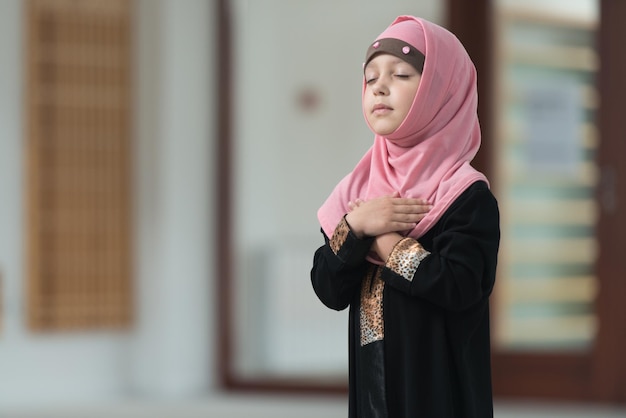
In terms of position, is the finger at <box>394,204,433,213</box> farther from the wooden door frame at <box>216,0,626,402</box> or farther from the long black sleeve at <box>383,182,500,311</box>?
the wooden door frame at <box>216,0,626,402</box>

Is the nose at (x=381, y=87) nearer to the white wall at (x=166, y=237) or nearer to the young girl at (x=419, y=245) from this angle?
the young girl at (x=419, y=245)

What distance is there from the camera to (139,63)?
522 centimetres

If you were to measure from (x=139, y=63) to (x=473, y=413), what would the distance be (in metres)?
4.00

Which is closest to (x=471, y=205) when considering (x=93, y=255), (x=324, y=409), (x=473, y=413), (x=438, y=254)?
(x=438, y=254)

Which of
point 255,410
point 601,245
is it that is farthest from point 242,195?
point 601,245

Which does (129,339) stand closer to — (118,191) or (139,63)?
(118,191)

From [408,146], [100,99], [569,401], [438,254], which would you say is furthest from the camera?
[100,99]

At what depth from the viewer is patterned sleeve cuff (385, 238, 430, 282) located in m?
1.52

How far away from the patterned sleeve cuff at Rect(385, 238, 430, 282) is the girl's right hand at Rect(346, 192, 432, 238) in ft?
0.10

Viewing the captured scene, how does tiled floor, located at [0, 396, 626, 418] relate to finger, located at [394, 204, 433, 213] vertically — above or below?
below

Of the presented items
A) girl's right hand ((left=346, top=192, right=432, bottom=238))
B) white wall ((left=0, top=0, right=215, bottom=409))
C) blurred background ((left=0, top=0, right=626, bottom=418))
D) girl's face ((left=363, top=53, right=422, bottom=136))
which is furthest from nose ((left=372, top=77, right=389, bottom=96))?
white wall ((left=0, top=0, right=215, bottom=409))

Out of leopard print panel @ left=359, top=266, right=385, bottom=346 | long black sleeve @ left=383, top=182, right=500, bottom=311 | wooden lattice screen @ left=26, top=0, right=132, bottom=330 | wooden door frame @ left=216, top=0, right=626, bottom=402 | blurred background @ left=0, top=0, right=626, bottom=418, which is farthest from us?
wooden lattice screen @ left=26, top=0, right=132, bottom=330

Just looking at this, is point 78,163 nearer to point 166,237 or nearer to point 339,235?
point 166,237

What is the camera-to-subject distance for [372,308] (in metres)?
1.63
